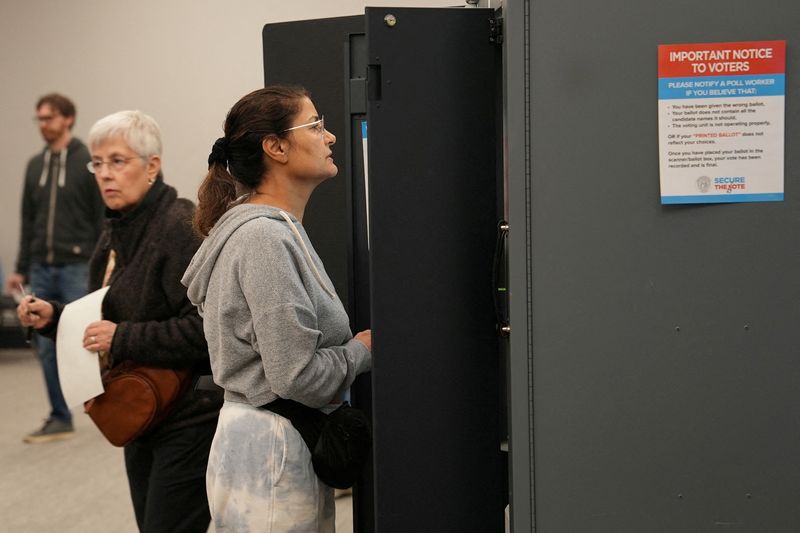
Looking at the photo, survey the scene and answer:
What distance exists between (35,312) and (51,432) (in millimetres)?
2660

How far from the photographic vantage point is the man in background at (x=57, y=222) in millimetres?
4777

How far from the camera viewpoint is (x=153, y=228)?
219cm

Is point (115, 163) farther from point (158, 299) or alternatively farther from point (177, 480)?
point (177, 480)

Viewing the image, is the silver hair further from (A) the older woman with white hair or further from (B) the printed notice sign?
(B) the printed notice sign

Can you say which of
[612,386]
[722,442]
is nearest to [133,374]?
[612,386]

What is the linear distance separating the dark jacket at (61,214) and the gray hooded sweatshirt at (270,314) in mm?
3316

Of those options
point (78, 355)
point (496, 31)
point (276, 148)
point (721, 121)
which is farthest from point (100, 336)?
point (721, 121)

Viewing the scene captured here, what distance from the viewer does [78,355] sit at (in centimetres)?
222

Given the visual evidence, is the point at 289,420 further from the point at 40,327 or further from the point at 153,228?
the point at 40,327

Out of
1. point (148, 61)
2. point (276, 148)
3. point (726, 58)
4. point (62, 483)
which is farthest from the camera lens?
point (148, 61)

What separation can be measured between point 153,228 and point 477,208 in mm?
908

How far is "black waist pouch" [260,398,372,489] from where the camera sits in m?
1.66

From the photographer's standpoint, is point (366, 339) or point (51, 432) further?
point (51, 432)

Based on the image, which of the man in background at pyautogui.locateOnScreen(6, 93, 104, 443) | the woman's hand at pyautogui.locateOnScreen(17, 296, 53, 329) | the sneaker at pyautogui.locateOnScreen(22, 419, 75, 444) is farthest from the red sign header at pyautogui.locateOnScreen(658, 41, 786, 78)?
the sneaker at pyautogui.locateOnScreen(22, 419, 75, 444)
